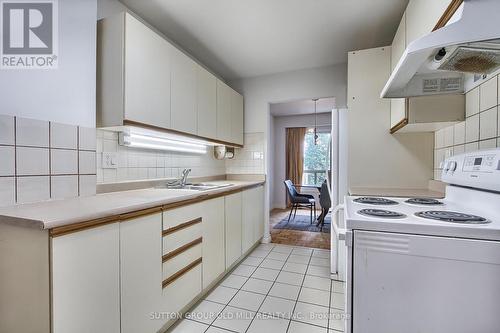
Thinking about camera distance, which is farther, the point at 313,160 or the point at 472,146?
the point at 313,160

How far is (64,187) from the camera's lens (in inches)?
55.1

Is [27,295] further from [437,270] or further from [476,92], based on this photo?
[476,92]

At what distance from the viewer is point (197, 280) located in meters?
1.74

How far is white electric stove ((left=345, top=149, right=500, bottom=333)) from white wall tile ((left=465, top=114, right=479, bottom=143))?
547mm

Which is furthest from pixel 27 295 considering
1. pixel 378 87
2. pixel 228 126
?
pixel 378 87

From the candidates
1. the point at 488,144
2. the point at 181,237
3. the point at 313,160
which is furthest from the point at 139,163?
the point at 313,160

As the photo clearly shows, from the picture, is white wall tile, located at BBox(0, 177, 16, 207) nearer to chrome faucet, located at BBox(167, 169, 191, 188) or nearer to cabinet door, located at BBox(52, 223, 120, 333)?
cabinet door, located at BBox(52, 223, 120, 333)

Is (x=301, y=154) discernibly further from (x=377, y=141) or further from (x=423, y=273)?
(x=423, y=273)

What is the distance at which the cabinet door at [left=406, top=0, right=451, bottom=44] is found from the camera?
40.7 inches

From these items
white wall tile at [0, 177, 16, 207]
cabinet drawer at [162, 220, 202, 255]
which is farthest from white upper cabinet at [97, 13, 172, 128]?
cabinet drawer at [162, 220, 202, 255]

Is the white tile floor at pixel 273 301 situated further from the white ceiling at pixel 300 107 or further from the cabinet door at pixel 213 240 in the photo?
the white ceiling at pixel 300 107

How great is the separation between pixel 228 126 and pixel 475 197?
2323 millimetres

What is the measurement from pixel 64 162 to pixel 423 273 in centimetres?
184

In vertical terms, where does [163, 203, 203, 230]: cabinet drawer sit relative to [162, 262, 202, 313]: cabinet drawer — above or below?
above
